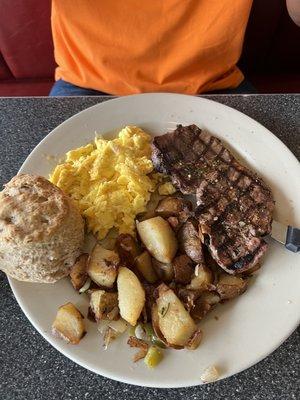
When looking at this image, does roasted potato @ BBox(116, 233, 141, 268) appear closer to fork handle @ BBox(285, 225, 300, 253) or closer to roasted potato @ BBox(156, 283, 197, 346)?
roasted potato @ BBox(156, 283, 197, 346)

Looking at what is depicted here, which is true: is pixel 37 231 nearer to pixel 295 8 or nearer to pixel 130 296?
pixel 130 296

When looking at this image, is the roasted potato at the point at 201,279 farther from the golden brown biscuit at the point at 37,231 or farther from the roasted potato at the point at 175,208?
the golden brown biscuit at the point at 37,231

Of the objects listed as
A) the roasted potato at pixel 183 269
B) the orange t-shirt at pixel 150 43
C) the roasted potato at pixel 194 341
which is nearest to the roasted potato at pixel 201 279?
the roasted potato at pixel 183 269

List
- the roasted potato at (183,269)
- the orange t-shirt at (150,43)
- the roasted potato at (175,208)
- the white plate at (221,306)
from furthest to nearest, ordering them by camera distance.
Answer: the orange t-shirt at (150,43), the roasted potato at (175,208), the roasted potato at (183,269), the white plate at (221,306)

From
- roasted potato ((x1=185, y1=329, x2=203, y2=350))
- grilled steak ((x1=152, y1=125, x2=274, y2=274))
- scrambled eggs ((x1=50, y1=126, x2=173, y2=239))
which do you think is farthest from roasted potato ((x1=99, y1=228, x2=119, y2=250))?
roasted potato ((x1=185, y1=329, x2=203, y2=350))

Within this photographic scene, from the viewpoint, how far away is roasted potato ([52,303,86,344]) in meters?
1.06

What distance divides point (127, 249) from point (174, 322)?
0.25 m

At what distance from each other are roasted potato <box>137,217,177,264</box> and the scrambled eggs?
0.24ft

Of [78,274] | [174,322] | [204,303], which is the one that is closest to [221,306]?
[204,303]

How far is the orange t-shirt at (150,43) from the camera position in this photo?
151 centimetres

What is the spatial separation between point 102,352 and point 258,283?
0.47 m

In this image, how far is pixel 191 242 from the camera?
118 cm

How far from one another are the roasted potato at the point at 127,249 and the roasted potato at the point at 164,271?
7cm

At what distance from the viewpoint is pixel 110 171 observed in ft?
4.55
